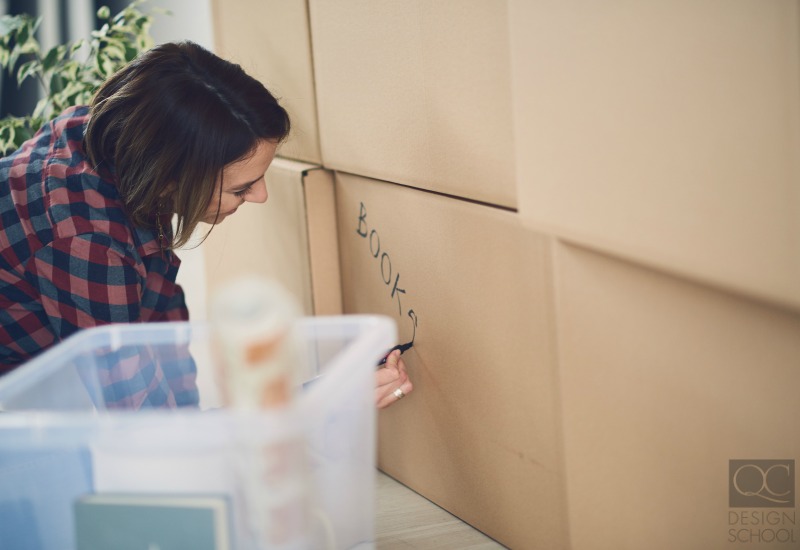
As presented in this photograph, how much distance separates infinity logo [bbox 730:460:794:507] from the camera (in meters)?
0.63

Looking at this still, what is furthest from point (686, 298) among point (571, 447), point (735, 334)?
point (571, 447)

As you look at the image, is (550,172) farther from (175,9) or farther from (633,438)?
(175,9)

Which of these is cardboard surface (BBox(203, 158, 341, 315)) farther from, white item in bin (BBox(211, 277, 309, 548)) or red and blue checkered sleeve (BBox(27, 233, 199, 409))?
white item in bin (BBox(211, 277, 309, 548))

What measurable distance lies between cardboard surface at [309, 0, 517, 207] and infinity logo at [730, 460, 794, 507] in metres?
0.25

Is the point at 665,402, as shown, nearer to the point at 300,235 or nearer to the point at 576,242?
the point at 576,242

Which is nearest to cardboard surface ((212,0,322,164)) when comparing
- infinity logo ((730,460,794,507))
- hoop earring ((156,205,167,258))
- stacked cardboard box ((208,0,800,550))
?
stacked cardboard box ((208,0,800,550))

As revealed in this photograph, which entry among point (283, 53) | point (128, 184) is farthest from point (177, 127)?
point (283, 53)

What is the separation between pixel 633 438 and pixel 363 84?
1.32ft

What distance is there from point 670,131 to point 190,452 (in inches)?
12.3

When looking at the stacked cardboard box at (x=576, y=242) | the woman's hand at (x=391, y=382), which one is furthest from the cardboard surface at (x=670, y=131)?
the woman's hand at (x=391, y=382)

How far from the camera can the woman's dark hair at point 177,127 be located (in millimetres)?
823

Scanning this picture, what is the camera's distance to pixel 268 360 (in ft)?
1.25

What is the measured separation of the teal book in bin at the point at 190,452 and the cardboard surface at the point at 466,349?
0.56ft

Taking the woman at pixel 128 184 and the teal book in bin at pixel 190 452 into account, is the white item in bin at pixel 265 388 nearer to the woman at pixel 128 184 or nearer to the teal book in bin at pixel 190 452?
the teal book in bin at pixel 190 452
